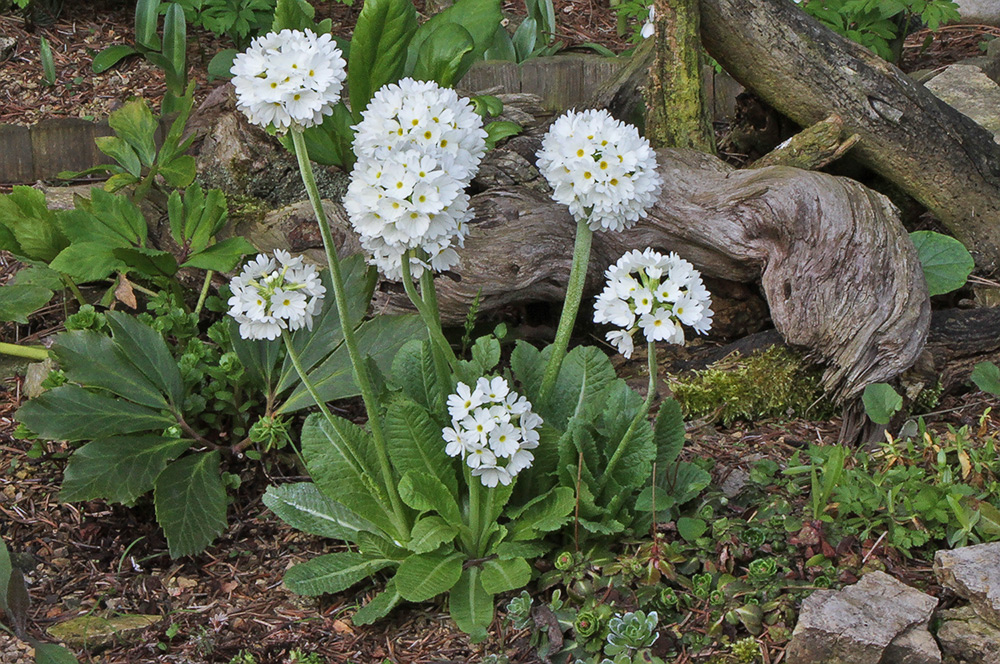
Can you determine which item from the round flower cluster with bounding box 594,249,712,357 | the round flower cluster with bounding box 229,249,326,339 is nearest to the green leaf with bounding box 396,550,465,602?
the round flower cluster with bounding box 229,249,326,339

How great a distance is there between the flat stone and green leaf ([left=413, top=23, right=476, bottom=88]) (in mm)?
2102

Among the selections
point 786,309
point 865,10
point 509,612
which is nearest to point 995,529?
point 786,309

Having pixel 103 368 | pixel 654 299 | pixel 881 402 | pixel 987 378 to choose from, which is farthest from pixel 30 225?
pixel 987 378

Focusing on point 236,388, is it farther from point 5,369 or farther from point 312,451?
point 5,369

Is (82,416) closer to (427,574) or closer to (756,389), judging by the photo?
(427,574)

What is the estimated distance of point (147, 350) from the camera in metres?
3.30

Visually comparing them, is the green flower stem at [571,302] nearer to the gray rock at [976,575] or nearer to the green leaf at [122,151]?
the gray rock at [976,575]

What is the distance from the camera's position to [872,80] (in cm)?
400

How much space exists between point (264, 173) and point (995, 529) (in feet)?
10.0

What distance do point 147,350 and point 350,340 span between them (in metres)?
1.18

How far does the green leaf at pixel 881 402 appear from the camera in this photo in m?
3.11

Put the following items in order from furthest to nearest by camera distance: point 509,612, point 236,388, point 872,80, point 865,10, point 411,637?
point 865,10 → point 872,80 → point 236,388 → point 411,637 → point 509,612

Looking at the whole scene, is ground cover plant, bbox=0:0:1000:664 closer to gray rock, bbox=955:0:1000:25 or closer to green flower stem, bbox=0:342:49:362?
green flower stem, bbox=0:342:49:362

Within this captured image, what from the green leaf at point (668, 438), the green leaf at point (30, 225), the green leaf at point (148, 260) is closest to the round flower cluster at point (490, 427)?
the green leaf at point (668, 438)
